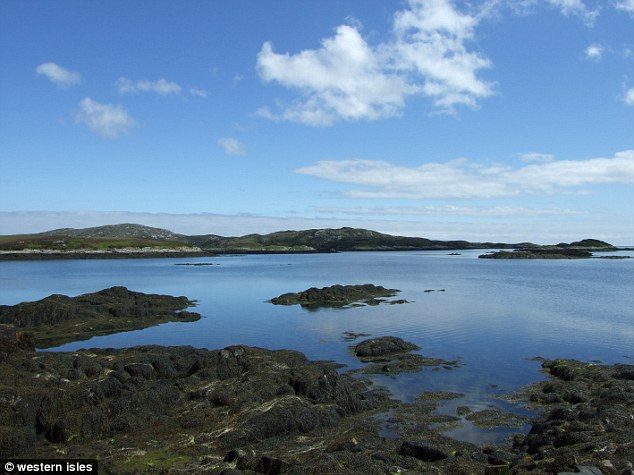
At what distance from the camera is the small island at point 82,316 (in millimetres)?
45062

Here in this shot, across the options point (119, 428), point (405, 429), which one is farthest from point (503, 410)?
point (119, 428)

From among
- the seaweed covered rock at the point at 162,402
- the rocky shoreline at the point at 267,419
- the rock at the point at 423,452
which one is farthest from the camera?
the seaweed covered rock at the point at 162,402

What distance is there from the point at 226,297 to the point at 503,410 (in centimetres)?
5551

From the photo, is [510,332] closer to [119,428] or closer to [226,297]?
[119,428]

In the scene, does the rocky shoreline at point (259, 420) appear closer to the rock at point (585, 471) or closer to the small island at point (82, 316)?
the rock at point (585, 471)

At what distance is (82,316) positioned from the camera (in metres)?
49.5

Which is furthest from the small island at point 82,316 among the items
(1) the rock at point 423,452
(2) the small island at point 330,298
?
(1) the rock at point 423,452

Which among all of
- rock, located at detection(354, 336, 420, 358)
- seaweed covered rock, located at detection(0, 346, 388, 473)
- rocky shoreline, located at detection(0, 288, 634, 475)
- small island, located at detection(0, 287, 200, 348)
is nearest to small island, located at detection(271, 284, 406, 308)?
small island, located at detection(0, 287, 200, 348)

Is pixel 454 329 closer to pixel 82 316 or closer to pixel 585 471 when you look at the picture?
pixel 585 471

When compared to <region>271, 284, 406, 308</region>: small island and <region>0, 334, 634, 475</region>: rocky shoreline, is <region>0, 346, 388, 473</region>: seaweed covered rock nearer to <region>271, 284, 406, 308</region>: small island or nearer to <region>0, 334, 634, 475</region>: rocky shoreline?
<region>0, 334, 634, 475</region>: rocky shoreline

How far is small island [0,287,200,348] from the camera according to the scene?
148 ft

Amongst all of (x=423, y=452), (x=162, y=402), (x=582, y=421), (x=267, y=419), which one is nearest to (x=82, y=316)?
(x=162, y=402)

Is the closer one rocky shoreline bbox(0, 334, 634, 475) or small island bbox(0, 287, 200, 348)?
rocky shoreline bbox(0, 334, 634, 475)

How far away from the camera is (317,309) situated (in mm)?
61406
